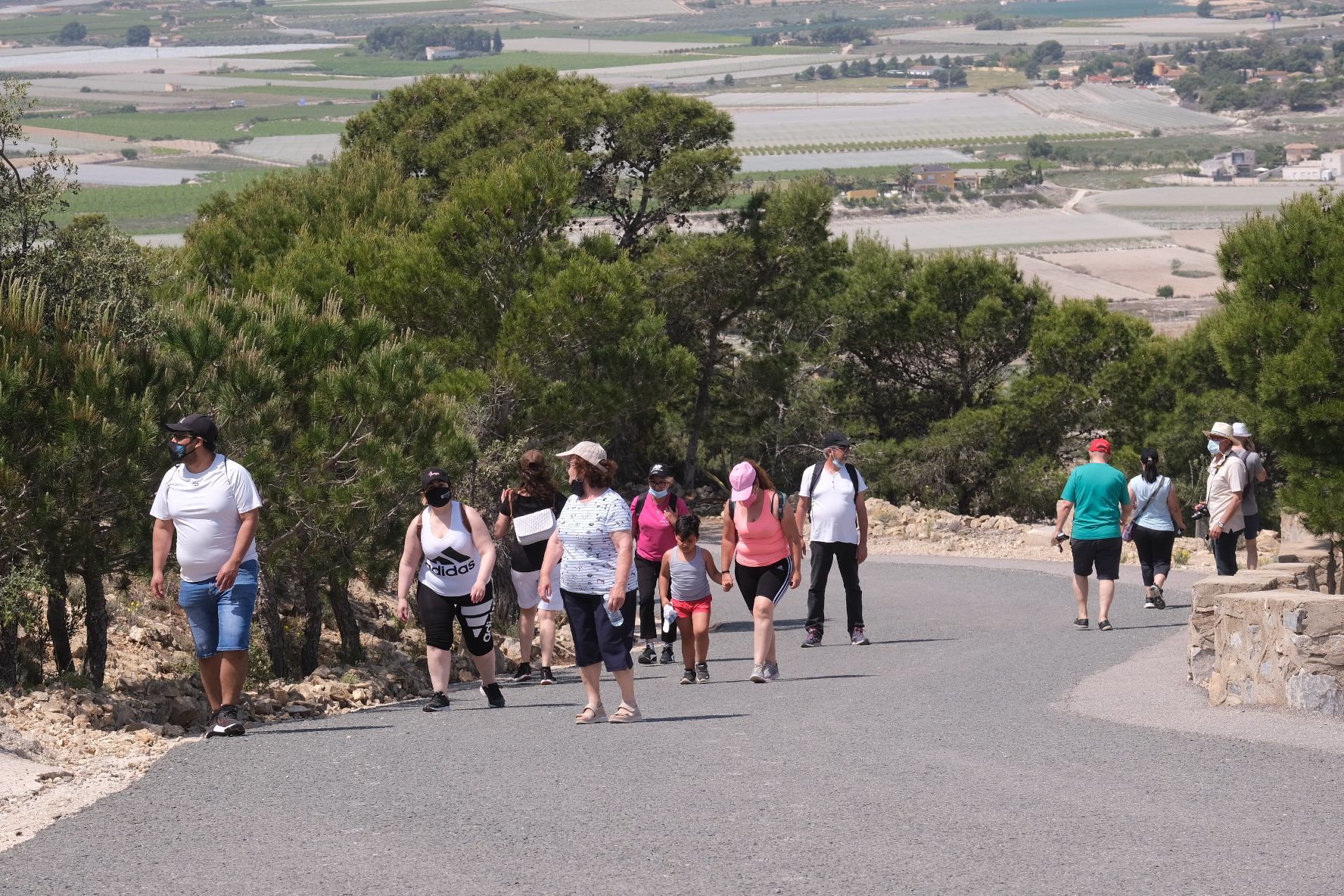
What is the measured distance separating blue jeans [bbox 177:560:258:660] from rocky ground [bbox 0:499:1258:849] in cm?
66

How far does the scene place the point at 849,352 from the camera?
38125 millimetres

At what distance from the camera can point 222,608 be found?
944cm

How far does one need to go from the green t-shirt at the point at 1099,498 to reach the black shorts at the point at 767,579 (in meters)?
3.54

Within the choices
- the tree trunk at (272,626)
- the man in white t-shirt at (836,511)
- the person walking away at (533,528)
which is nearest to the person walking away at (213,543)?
the person walking away at (533,528)

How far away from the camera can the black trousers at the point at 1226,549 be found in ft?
A: 49.9

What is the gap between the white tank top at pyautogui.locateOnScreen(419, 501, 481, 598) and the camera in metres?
10.3

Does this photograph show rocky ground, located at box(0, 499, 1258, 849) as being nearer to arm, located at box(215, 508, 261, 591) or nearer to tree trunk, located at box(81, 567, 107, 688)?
tree trunk, located at box(81, 567, 107, 688)

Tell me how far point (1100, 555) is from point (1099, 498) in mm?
468

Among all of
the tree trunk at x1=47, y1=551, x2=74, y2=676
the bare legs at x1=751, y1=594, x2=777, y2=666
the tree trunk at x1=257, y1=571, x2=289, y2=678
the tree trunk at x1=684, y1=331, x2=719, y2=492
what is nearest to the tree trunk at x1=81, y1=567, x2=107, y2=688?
the tree trunk at x1=47, y1=551, x2=74, y2=676

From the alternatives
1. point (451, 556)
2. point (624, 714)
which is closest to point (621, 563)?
point (624, 714)

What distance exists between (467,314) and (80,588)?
6.99 meters

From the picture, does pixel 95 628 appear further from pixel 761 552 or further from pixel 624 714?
pixel 761 552

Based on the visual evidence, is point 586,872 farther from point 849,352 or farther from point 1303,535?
point 849,352

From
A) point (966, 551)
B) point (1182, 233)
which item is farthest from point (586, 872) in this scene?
point (1182, 233)
